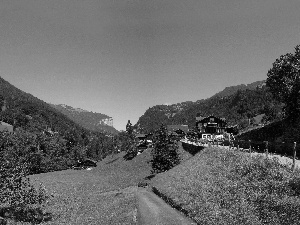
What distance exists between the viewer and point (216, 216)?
20.6m

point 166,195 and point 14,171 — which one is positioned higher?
point 14,171

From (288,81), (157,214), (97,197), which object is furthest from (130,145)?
(157,214)

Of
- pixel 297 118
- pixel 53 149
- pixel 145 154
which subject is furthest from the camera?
pixel 53 149

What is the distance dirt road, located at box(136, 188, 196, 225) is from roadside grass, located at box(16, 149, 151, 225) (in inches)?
37.7

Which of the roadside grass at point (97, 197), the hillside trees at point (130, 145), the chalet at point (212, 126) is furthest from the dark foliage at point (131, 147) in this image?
the chalet at point (212, 126)

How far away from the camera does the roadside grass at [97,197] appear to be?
98.4ft

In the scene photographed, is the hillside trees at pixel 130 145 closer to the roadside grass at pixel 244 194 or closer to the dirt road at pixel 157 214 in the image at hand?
the dirt road at pixel 157 214

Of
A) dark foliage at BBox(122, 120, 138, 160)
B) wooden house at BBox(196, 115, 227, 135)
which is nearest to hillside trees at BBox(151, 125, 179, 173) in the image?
dark foliage at BBox(122, 120, 138, 160)

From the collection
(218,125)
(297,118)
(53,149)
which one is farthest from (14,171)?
(218,125)

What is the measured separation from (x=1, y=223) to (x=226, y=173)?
855 inches

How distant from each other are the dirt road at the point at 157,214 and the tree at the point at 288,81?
27.2 metres

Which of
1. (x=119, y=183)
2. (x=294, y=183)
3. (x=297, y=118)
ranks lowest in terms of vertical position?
(x=119, y=183)

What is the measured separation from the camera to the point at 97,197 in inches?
1841

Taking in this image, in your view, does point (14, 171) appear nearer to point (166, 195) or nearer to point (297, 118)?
point (166, 195)
